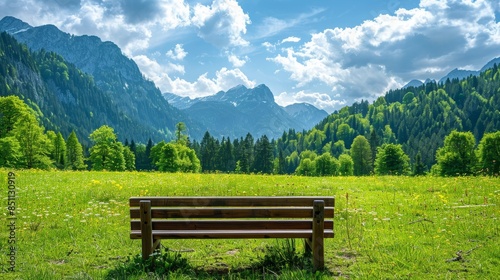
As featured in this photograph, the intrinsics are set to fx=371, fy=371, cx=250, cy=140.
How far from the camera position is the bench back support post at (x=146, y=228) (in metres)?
6.94

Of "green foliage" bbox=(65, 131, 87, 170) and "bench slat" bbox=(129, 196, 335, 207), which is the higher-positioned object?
"green foliage" bbox=(65, 131, 87, 170)

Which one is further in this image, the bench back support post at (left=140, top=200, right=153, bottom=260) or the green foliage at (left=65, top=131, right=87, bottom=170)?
the green foliage at (left=65, top=131, right=87, bottom=170)

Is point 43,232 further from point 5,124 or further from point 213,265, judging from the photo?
point 5,124

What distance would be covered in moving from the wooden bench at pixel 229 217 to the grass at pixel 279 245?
666mm

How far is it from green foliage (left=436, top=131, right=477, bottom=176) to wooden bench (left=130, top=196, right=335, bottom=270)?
75.5m

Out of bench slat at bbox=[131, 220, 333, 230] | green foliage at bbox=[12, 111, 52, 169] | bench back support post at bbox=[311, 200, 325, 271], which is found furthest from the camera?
green foliage at bbox=[12, 111, 52, 169]

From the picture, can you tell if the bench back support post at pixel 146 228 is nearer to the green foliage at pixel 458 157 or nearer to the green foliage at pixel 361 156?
the green foliage at pixel 458 157

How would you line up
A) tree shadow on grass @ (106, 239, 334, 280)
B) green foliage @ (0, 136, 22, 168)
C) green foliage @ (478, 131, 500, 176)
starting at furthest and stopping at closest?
green foliage @ (478, 131, 500, 176)
green foliage @ (0, 136, 22, 168)
tree shadow on grass @ (106, 239, 334, 280)

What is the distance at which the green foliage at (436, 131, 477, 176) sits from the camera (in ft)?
245

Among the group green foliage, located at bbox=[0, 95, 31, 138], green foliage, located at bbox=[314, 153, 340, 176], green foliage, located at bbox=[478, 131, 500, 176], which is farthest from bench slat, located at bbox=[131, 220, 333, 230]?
green foliage, located at bbox=[314, 153, 340, 176]

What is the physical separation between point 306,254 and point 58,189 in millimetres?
12787

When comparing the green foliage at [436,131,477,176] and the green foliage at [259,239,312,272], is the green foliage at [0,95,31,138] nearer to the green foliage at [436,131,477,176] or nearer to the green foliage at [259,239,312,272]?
the green foliage at [259,239,312,272]

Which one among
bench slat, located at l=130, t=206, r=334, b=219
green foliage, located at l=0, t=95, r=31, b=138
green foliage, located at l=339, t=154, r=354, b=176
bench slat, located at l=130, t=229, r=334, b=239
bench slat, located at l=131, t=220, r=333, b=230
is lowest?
green foliage, located at l=339, t=154, r=354, b=176

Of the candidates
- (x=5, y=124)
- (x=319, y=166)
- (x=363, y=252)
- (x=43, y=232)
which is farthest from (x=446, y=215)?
(x=319, y=166)
